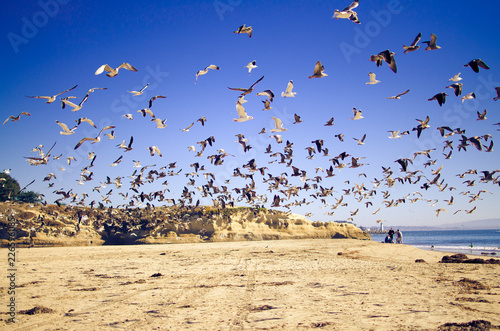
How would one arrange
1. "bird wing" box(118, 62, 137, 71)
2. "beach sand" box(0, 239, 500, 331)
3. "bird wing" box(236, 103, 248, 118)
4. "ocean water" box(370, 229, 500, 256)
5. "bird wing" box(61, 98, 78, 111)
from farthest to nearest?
→ "ocean water" box(370, 229, 500, 256) → "bird wing" box(61, 98, 78, 111) → "bird wing" box(236, 103, 248, 118) → "bird wing" box(118, 62, 137, 71) → "beach sand" box(0, 239, 500, 331)

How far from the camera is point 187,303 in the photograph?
781cm

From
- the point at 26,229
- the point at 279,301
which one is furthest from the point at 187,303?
the point at 26,229

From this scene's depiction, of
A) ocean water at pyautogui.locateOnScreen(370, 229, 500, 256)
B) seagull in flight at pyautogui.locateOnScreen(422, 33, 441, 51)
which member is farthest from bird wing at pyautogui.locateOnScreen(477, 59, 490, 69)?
ocean water at pyautogui.locateOnScreen(370, 229, 500, 256)

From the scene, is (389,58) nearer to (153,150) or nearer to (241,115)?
(241,115)

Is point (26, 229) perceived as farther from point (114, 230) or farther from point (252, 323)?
point (252, 323)

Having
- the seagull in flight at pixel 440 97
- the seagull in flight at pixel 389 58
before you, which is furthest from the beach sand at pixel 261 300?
the seagull in flight at pixel 389 58

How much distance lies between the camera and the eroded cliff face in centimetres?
3638

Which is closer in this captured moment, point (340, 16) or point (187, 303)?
point (187, 303)

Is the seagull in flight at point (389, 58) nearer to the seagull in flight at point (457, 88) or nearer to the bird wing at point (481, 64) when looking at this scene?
the bird wing at point (481, 64)

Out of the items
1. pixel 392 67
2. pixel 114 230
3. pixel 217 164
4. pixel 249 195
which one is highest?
pixel 392 67

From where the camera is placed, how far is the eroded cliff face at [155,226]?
3638 centimetres

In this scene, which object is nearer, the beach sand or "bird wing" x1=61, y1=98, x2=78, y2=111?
the beach sand

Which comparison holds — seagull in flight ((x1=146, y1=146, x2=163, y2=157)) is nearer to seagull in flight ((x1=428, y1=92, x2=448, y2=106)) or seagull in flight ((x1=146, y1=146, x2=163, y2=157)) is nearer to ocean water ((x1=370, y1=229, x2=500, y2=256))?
seagull in flight ((x1=428, y1=92, x2=448, y2=106))

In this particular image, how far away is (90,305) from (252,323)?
4606mm
